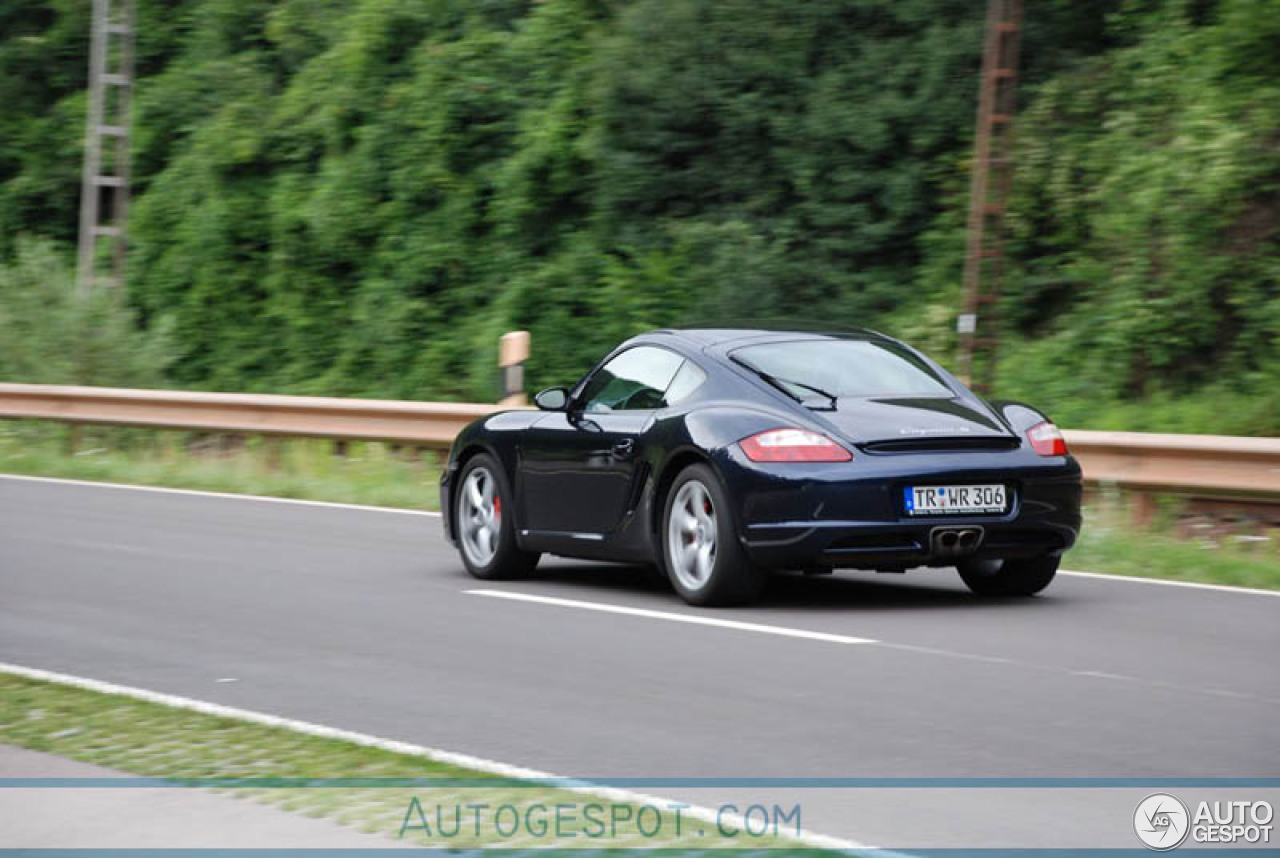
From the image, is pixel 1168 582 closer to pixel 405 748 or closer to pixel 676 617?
pixel 676 617

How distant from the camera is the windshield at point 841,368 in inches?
389

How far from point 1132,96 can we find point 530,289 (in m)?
8.14

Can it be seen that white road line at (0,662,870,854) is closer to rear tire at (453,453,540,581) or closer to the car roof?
rear tire at (453,453,540,581)

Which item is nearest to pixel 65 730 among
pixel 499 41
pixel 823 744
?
pixel 823 744

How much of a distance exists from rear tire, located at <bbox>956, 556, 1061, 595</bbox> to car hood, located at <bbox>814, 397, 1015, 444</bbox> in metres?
0.75

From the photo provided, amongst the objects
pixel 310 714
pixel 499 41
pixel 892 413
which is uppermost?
pixel 499 41

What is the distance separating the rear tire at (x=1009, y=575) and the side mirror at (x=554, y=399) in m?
2.28

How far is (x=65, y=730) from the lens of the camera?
6617mm

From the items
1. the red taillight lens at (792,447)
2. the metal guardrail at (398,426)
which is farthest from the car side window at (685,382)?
the metal guardrail at (398,426)

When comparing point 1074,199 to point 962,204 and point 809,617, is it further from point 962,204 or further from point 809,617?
point 809,617

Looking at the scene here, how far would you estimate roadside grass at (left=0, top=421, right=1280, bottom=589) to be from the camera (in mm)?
11883

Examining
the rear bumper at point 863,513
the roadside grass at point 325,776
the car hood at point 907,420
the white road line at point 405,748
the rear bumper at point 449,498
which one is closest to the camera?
the roadside grass at point 325,776

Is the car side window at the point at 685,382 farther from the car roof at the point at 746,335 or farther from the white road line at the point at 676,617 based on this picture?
the white road line at the point at 676,617

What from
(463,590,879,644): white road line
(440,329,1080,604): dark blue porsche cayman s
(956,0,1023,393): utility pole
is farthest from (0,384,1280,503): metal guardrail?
(463,590,879,644): white road line
